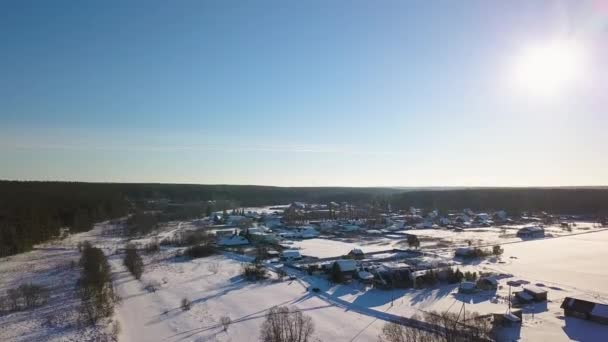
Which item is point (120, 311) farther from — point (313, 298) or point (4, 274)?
point (4, 274)

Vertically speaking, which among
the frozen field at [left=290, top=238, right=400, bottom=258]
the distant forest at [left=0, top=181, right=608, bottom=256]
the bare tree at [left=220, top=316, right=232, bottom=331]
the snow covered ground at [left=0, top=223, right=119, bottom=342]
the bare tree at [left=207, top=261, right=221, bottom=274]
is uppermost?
the distant forest at [left=0, top=181, right=608, bottom=256]

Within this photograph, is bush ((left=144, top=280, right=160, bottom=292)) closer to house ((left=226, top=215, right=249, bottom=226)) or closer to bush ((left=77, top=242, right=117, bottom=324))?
bush ((left=77, top=242, right=117, bottom=324))

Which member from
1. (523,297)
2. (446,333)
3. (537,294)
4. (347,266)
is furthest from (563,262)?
(446,333)

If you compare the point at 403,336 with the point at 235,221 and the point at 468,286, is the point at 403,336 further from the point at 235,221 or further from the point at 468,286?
the point at 235,221

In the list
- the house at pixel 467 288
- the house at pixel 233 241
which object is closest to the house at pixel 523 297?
the house at pixel 467 288

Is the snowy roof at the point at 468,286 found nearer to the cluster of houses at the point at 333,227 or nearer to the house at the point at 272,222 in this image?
the cluster of houses at the point at 333,227

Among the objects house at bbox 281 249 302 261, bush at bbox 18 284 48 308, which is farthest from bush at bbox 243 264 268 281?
bush at bbox 18 284 48 308
